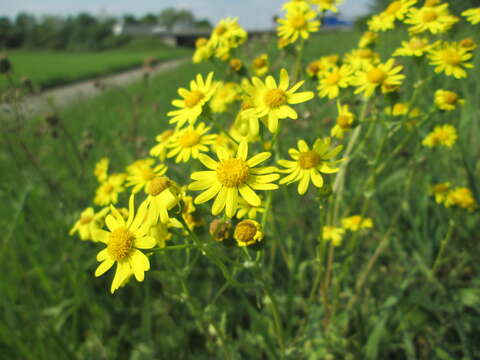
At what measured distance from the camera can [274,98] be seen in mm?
1257

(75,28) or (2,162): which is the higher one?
(75,28)

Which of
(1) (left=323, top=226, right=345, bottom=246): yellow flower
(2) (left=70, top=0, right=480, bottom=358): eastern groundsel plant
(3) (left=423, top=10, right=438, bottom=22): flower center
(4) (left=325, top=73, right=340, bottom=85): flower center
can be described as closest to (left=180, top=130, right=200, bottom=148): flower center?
(2) (left=70, top=0, right=480, bottom=358): eastern groundsel plant

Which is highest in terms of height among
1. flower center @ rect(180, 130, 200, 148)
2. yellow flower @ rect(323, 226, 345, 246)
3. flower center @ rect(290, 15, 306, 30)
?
flower center @ rect(290, 15, 306, 30)

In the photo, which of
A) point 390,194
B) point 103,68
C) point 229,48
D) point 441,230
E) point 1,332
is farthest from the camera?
point 103,68

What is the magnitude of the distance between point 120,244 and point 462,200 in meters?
1.81

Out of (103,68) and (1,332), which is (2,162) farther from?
(103,68)

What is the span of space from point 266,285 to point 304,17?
147cm

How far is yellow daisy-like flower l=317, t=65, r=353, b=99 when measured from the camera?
1.61 metres

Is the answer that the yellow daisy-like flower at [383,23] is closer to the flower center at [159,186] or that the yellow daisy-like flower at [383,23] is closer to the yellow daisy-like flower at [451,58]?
the yellow daisy-like flower at [451,58]

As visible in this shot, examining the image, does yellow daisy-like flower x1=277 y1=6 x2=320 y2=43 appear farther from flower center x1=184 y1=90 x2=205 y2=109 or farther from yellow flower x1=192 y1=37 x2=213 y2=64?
flower center x1=184 y1=90 x2=205 y2=109

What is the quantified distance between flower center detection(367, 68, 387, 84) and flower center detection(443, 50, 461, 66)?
325 millimetres

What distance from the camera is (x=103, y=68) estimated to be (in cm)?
2748

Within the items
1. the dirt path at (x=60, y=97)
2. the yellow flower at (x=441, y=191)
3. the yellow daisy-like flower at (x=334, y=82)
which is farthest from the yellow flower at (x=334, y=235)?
the dirt path at (x=60, y=97)

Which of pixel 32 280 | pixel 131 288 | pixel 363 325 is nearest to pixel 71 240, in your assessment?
pixel 32 280
